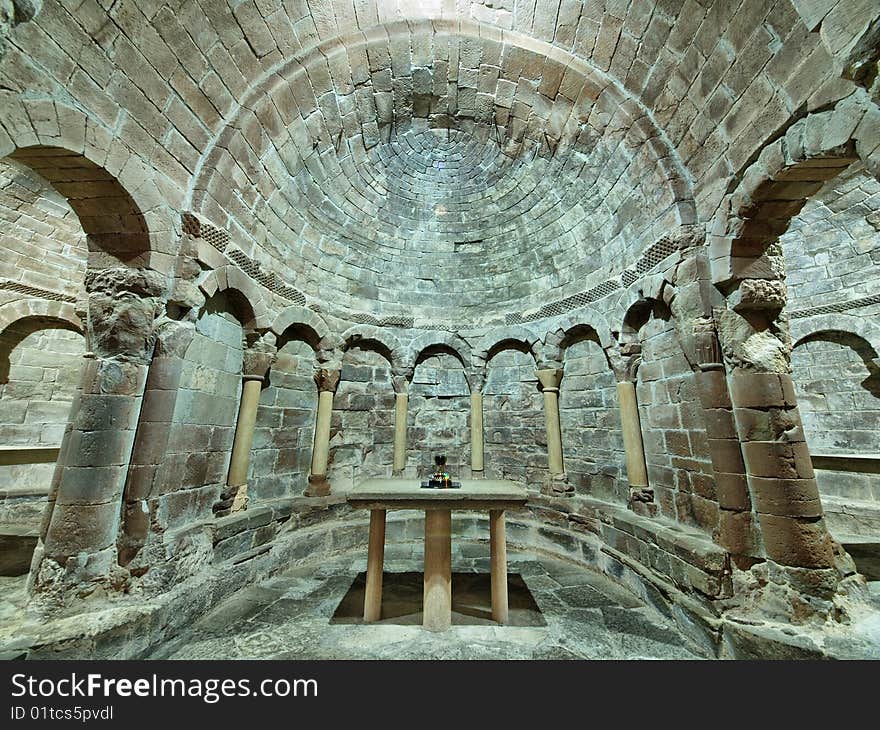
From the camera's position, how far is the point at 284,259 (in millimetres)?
4664

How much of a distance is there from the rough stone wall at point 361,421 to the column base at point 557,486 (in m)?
2.42

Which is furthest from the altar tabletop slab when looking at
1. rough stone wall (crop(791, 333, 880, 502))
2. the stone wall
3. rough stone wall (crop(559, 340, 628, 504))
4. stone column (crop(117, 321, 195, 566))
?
the stone wall

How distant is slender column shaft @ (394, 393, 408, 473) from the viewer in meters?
5.48

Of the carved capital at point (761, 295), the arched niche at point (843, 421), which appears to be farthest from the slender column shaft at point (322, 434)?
the arched niche at point (843, 421)

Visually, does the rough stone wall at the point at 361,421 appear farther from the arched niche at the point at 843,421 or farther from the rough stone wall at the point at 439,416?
the arched niche at the point at 843,421

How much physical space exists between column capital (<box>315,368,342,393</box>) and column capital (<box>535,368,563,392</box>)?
312 cm

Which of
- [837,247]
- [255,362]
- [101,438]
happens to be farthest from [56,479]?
[837,247]

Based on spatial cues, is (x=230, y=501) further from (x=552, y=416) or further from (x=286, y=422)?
(x=552, y=416)

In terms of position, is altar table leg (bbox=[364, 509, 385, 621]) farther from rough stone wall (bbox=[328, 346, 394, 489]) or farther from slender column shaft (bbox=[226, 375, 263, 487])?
rough stone wall (bbox=[328, 346, 394, 489])

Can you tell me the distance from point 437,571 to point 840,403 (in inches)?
268

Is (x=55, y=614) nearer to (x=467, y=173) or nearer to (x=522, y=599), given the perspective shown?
(x=522, y=599)

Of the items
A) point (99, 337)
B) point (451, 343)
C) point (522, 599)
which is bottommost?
point (522, 599)
